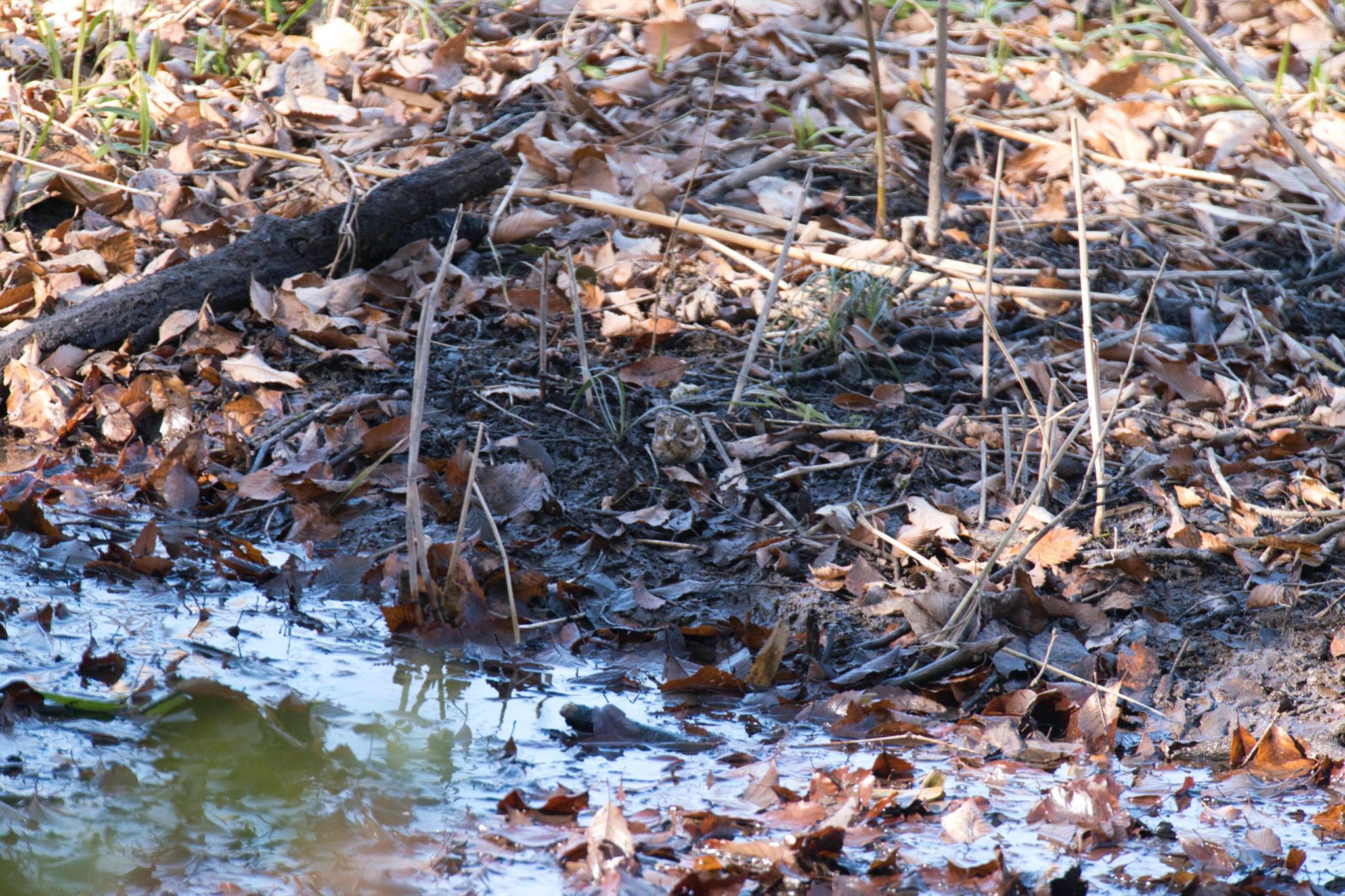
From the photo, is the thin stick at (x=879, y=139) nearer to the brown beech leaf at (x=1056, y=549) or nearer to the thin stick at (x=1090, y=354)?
the thin stick at (x=1090, y=354)

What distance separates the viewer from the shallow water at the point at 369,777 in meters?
1.70

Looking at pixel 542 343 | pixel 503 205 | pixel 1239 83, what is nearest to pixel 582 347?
pixel 542 343

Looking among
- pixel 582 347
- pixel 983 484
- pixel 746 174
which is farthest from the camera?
pixel 746 174

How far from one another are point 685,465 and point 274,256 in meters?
1.44

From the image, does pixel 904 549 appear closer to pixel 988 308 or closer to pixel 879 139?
pixel 988 308

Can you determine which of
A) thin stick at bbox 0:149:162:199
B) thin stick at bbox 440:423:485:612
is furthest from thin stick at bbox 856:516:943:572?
thin stick at bbox 0:149:162:199

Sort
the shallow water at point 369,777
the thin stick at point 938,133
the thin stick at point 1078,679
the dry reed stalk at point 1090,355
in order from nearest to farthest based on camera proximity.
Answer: the shallow water at point 369,777 → the thin stick at point 1078,679 → the dry reed stalk at point 1090,355 → the thin stick at point 938,133

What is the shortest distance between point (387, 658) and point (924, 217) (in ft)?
7.71

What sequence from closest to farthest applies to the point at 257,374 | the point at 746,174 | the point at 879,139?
1. the point at 257,374
2. the point at 879,139
3. the point at 746,174

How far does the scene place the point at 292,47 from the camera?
15.5 feet

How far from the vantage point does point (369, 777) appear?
195 centimetres

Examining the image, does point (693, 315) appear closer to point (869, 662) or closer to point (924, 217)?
point (924, 217)

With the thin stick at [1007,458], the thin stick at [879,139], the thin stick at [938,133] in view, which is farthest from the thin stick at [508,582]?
the thin stick at [938,133]

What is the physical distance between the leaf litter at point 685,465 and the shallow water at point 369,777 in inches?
0.4
